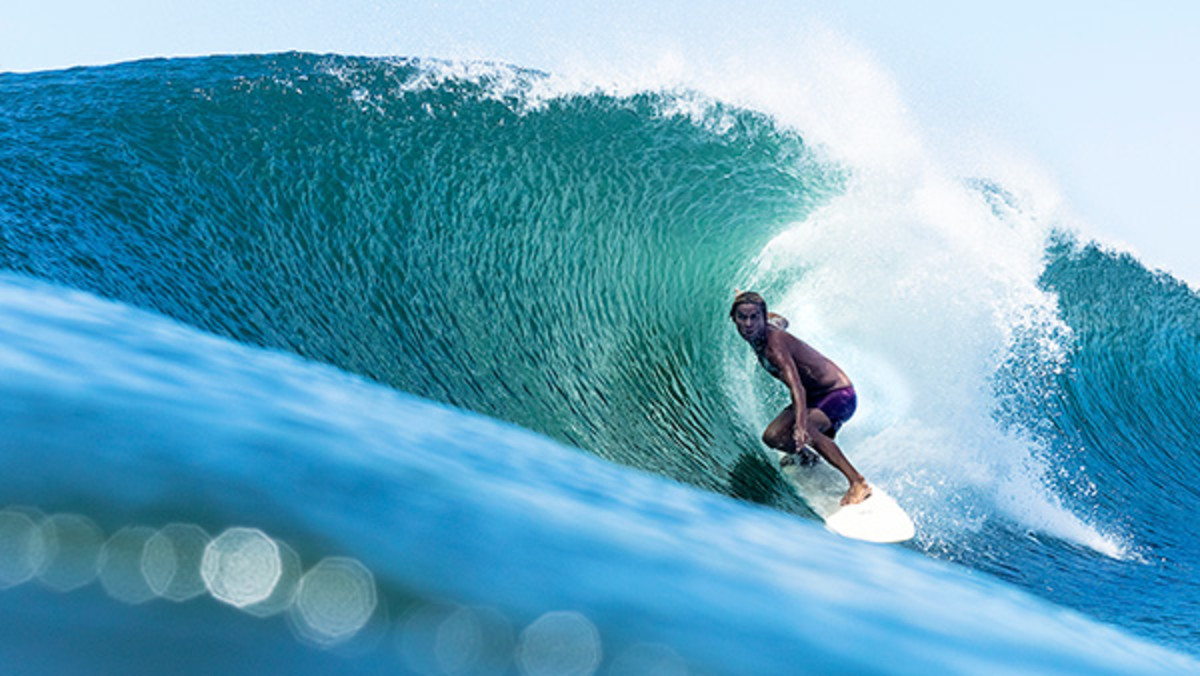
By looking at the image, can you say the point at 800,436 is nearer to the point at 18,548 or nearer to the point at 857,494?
the point at 857,494

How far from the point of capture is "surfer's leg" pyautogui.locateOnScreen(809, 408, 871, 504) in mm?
5316

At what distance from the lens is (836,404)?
5641 mm

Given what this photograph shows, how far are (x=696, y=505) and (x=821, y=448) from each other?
2690mm

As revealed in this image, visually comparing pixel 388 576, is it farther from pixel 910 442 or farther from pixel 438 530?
pixel 910 442

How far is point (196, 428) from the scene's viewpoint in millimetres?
1701

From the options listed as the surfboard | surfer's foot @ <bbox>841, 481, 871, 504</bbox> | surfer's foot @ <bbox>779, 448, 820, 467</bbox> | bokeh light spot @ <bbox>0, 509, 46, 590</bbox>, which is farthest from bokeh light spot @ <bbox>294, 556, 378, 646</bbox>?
surfer's foot @ <bbox>779, 448, 820, 467</bbox>

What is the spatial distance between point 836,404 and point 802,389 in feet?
1.08

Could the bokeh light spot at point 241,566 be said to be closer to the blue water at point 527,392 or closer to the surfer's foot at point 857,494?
the blue water at point 527,392

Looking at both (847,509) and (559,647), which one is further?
(847,509)

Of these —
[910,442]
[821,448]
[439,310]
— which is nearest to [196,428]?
[821,448]

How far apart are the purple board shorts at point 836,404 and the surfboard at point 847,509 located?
0.30m

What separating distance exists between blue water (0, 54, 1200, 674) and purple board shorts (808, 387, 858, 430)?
573 millimetres

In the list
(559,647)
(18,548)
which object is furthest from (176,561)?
(559,647)

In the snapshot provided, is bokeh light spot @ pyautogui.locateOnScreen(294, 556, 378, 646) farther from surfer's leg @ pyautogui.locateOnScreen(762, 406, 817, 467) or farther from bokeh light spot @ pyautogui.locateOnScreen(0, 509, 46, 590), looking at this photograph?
surfer's leg @ pyautogui.locateOnScreen(762, 406, 817, 467)
